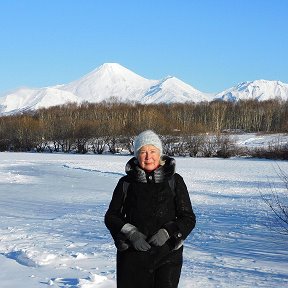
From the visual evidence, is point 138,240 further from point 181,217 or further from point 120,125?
point 120,125

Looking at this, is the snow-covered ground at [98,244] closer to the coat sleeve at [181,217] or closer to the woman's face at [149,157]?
the coat sleeve at [181,217]

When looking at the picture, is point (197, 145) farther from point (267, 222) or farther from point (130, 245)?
point (130, 245)

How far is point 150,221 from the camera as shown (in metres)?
3.23

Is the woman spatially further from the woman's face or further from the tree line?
the tree line

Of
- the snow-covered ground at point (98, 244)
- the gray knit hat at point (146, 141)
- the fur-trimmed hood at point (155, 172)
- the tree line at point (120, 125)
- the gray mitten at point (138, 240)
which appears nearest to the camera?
the gray mitten at point (138, 240)

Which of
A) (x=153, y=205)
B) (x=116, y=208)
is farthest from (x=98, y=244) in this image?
(x=153, y=205)

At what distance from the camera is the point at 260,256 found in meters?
7.51

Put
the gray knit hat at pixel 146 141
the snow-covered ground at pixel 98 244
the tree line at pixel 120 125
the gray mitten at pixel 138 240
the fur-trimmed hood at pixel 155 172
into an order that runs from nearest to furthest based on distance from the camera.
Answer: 1. the gray mitten at pixel 138 240
2. the fur-trimmed hood at pixel 155 172
3. the gray knit hat at pixel 146 141
4. the snow-covered ground at pixel 98 244
5. the tree line at pixel 120 125

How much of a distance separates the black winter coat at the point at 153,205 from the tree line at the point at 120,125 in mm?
51063

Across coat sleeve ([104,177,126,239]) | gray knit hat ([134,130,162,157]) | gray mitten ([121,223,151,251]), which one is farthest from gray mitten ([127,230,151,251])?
gray knit hat ([134,130,162,157])

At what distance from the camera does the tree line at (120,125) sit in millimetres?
63500

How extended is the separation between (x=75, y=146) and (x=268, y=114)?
37012 mm

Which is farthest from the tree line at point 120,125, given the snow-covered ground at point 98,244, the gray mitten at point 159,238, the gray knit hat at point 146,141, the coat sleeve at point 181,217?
the gray mitten at point 159,238

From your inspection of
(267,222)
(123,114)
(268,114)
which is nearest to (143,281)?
(267,222)
